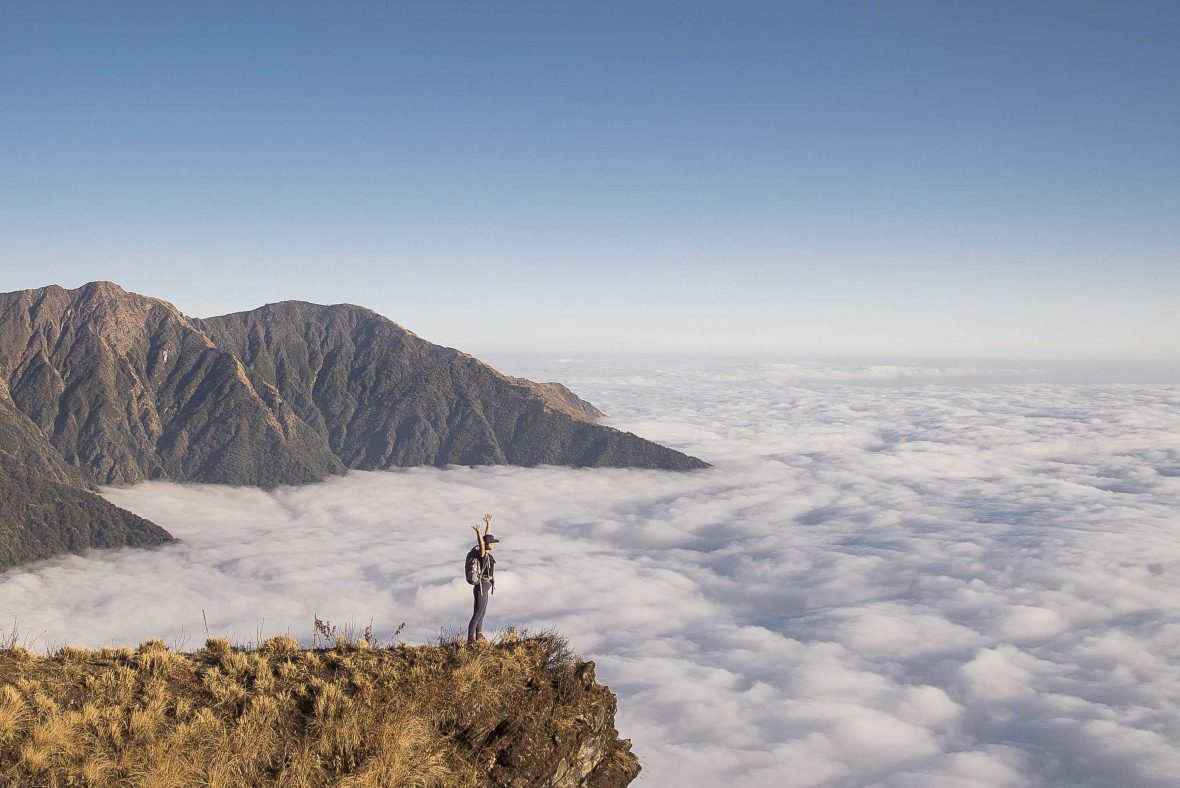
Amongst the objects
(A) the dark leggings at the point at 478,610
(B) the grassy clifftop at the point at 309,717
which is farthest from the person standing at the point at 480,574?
(B) the grassy clifftop at the point at 309,717

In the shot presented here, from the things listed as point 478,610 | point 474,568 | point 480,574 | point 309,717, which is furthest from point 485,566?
point 309,717

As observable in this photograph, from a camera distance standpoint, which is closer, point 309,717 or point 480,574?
point 309,717

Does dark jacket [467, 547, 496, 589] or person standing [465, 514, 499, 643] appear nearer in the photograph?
person standing [465, 514, 499, 643]

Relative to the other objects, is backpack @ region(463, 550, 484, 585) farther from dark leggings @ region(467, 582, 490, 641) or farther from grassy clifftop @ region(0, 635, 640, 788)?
grassy clifftop @ region(0, 635, 640, 788)

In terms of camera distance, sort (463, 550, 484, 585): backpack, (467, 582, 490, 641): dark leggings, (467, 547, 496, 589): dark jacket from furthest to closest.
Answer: (467, 547, 496, 589): dark jacket < (463, 550, 484, 585): backpack < (467, 582, 490, 641): dark leggings

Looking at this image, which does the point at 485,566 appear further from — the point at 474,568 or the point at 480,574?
the point at 474,568

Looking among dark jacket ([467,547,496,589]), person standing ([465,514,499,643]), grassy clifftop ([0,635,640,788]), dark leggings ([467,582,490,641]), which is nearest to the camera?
grassy clifftop ([0,635,640,788])

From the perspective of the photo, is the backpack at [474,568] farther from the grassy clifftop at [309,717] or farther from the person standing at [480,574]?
the grassy clifftop at [309,717]

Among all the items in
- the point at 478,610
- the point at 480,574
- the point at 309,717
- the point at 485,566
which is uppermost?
the point at 485,566

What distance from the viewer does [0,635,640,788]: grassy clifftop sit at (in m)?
10.8

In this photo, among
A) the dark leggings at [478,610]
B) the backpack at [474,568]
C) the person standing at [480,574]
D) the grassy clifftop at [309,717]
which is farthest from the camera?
the backpack at [474,568]

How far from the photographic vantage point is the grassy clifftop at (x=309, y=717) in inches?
427

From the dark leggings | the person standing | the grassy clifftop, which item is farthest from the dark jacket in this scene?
the grassy clifftop

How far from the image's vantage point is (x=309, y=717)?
12.4 m
